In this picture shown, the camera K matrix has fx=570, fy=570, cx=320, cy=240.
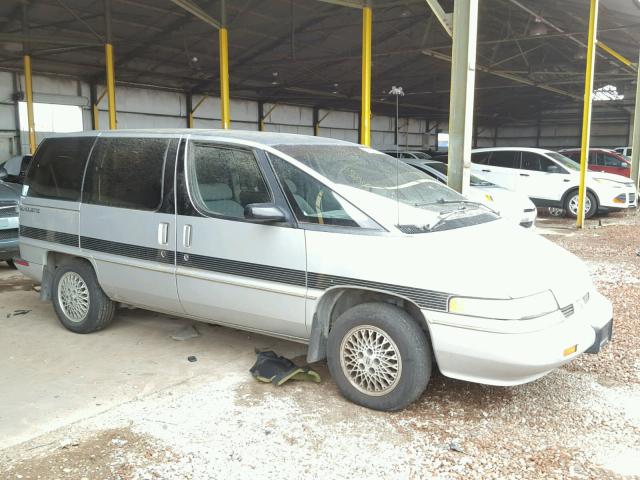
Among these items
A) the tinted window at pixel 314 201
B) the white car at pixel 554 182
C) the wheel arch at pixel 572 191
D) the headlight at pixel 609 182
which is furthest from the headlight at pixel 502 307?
the headlight at pixel 609 182

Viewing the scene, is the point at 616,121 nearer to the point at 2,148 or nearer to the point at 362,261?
the point at 2,148

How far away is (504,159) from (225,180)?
11.5 meters

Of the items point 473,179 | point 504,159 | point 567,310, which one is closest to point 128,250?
point 567,310

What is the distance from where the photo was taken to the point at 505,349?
3.11 metres

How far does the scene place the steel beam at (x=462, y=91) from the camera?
657 centimetres

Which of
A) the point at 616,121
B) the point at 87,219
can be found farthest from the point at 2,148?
the point at 616,121

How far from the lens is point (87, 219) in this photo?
15.5 feet

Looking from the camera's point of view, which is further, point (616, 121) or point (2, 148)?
point (616, 121)

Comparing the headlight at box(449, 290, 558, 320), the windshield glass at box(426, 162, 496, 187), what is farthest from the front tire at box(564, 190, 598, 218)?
the headlight at box(449, 290, 558, 320)

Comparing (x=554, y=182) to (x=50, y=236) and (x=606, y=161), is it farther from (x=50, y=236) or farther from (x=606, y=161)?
(x=50, y=236)

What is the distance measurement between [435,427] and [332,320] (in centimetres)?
93

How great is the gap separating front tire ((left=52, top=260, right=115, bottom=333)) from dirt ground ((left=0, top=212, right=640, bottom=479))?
0.55 feet

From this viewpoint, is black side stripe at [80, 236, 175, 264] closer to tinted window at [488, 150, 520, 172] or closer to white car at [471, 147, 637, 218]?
white car at [471, 147, 637, 218]

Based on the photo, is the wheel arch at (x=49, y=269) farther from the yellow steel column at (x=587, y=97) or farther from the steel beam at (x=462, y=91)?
the yellow steel column at (x=587, y=97)
